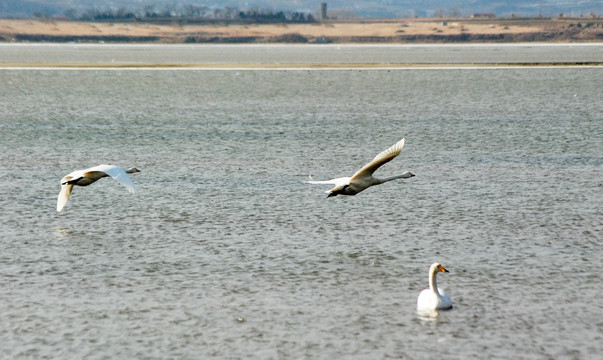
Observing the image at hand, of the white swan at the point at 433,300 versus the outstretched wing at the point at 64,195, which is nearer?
the white swan at the point at 433,300

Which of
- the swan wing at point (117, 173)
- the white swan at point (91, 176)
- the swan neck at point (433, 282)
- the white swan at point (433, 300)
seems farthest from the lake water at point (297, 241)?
the swan wing at point (117, 173)

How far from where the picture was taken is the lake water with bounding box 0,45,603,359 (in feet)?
30.7

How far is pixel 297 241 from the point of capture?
43.7 ft

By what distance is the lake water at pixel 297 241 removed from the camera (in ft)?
30.7

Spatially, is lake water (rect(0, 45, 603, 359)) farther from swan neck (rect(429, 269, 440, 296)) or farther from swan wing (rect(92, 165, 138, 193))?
swan wing (rect(92, 165, 138, 193))

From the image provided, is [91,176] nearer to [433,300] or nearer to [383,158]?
[383,158]

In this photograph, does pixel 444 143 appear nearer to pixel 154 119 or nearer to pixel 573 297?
pixel 154 119

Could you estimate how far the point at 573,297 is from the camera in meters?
10.6

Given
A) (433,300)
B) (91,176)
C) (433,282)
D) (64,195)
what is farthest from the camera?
(64,195)

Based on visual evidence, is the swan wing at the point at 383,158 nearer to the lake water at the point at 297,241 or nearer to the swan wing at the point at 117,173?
the lake water at the point at 297,241

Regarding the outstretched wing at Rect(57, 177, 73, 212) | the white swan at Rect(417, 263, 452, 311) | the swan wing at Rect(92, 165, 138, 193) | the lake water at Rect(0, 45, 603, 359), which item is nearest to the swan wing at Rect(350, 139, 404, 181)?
the lake water at Rect(0, 45, 603, 359)

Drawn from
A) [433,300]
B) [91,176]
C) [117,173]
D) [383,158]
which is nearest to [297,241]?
[383,158]

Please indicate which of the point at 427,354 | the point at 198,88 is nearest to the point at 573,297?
the point at 427,354

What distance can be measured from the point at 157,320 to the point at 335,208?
6.60m
